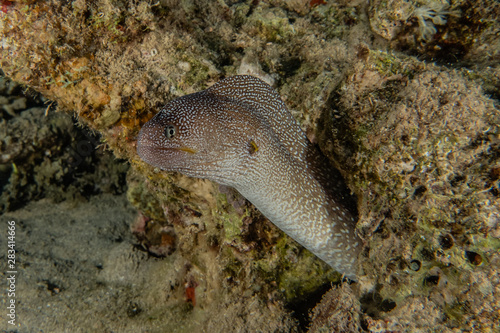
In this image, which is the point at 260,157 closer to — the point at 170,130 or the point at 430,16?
the point at 170,130

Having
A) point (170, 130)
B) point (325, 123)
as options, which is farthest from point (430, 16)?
point (170, 130)

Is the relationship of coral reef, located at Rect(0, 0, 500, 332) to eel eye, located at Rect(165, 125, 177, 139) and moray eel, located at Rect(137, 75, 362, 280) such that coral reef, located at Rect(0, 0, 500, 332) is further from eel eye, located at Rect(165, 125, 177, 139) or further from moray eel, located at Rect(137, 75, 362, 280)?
eel eye, located at Rect(165, 125, 177, 139)

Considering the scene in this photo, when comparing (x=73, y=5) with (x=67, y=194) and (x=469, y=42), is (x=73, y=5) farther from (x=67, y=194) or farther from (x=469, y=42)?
(x=67, y=194)

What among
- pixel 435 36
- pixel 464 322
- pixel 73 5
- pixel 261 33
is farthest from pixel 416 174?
pixel 73 5

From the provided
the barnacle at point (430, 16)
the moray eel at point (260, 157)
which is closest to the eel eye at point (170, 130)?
the moray eel at point (260, 157)

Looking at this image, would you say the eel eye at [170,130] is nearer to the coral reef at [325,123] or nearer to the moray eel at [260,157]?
the moray eel at [260,157]
